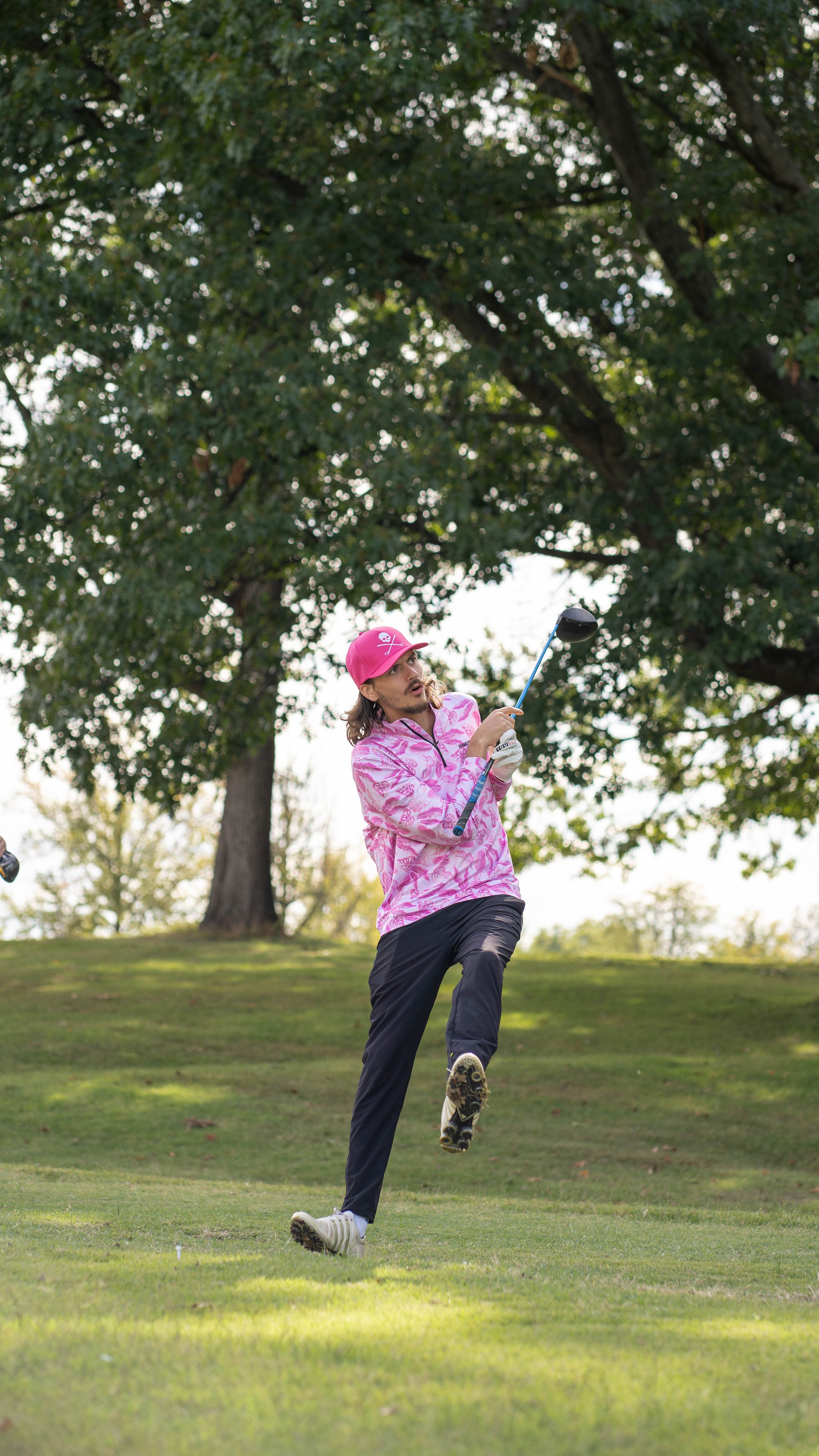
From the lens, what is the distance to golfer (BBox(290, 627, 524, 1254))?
16.4 ft

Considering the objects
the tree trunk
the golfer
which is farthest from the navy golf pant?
the tree trunk

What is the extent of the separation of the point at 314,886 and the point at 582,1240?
3650cm

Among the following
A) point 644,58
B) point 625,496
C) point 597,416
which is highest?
point 644,58

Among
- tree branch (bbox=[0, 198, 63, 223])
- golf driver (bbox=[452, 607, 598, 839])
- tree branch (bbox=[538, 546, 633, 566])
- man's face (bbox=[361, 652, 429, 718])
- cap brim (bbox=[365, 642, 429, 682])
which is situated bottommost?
man's face (bbox=[361, 652, 429, 718])

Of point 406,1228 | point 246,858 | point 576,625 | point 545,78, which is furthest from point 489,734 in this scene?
point 246,858

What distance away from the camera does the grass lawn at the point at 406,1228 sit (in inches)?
112

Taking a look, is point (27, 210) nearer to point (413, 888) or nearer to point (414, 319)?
point (414, 319)

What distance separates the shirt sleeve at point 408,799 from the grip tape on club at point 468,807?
1 centimetres

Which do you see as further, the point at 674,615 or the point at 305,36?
the point at 674,615

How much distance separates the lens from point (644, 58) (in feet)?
45.3

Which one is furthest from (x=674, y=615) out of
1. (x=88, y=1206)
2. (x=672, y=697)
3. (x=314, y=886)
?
(x=314, y=886)

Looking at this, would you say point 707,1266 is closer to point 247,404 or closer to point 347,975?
point 247,404

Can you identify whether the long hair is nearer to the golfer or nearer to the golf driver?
the golfer

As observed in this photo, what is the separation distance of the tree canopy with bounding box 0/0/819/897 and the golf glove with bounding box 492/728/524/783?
7.37m
